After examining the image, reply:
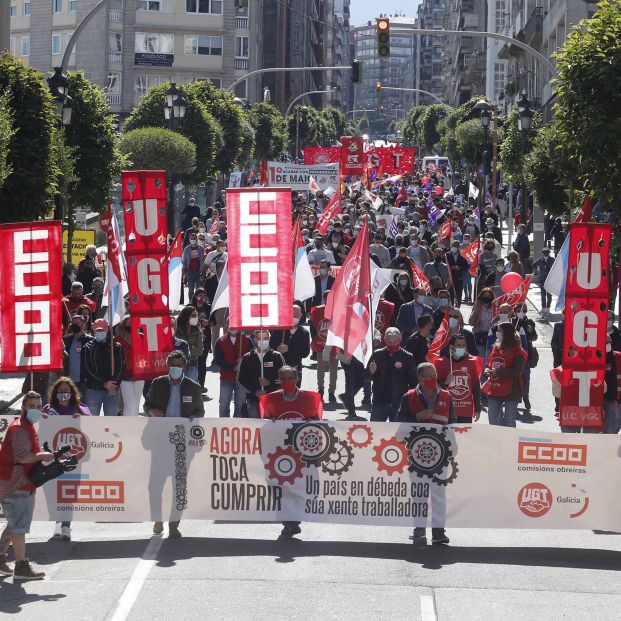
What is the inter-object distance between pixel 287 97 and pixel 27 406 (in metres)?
110

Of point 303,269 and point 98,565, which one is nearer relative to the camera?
point 98,565

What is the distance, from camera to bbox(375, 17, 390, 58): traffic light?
26562 mm

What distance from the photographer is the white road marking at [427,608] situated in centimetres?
916

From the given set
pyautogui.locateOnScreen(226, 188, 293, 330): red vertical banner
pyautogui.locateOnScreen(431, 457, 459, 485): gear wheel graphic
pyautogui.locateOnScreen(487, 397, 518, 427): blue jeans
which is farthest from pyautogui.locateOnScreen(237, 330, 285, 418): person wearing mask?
pyautogui.locateOnScreen(431, 457, 459, 485): gear wheel graphic

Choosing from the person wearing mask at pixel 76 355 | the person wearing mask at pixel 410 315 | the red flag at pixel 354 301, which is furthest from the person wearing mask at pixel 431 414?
the person wearing mask at pixel 410 315

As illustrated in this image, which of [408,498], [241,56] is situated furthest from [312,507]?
[241,56]

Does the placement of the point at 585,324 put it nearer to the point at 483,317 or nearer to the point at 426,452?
the point at 426,452

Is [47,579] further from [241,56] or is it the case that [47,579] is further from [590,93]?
[241,56]

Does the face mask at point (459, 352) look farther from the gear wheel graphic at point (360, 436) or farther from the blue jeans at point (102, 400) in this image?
the blue jeans at point (102, 400)

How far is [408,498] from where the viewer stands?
1142cm

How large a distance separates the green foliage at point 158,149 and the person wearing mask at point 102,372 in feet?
82.3

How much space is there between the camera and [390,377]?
1428 cm

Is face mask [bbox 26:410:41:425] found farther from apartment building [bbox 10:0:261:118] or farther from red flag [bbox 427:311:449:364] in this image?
apartment building [bbox 10:0:261:118]

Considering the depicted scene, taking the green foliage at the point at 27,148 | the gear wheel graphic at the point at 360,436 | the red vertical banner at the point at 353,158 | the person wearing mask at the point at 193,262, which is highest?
the red vertical banner at the point at 353,158
